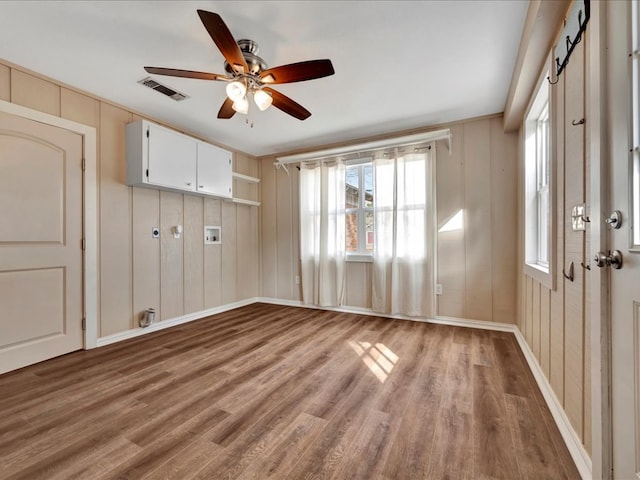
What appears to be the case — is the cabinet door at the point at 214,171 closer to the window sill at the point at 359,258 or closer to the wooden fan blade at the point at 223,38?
the wooden fan blade at the point at 223,38

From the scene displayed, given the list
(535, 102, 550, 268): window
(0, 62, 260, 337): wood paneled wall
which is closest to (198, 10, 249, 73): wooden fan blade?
(0, 62, 260, 337): wood paneled wall

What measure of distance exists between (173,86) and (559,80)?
3.13 m

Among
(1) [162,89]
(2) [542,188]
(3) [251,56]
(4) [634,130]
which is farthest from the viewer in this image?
(1) [162,89]

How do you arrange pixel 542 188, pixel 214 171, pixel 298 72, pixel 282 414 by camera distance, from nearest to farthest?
pixel 282 414, pixel 298 72, pixel 542 188, pixel 214 171

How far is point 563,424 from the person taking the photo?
1557 mm

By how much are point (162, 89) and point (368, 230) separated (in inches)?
119

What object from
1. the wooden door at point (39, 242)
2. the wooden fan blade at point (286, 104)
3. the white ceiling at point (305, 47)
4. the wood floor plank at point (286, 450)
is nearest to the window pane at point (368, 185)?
the white ceiling at point (305, 47)

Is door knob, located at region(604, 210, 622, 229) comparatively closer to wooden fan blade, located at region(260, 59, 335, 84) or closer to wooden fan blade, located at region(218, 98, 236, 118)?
wooden fan blade, located at region(260, 59, 335, 84)

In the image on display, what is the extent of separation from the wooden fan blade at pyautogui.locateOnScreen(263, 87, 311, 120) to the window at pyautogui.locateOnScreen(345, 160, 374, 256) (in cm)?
185

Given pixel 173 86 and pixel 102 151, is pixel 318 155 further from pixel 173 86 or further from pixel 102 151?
pixel 102 151

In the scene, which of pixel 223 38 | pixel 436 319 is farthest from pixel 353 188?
pixel 223 38

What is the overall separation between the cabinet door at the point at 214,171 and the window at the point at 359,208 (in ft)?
5.90

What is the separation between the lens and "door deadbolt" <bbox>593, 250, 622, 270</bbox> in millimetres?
1028

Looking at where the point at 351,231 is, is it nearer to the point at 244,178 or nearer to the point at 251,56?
the point at 244,178
